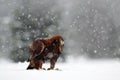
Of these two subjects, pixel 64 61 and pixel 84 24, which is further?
pixel 84 24

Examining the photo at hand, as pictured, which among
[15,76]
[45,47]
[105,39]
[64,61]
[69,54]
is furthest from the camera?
[105,39]

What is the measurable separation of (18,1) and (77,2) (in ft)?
11.2

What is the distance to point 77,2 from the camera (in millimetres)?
17953

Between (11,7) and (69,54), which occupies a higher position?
(11,7)

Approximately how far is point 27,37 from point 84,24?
339 centimetres

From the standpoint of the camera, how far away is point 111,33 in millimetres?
17250

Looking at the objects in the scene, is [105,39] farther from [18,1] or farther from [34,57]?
[34,57]

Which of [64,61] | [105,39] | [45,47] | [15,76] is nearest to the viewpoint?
[15,76]

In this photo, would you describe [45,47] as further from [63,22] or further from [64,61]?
[63,22]

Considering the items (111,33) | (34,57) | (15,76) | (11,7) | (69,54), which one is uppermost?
(11,7)

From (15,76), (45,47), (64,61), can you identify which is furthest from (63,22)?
(15,76)

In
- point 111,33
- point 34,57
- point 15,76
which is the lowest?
point 15,76

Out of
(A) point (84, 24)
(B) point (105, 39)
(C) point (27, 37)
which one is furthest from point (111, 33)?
(C) point (27, 37)

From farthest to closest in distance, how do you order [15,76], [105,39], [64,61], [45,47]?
1. [105,39]
2. [64,61]
3. [45,47]
4. [15,76]
